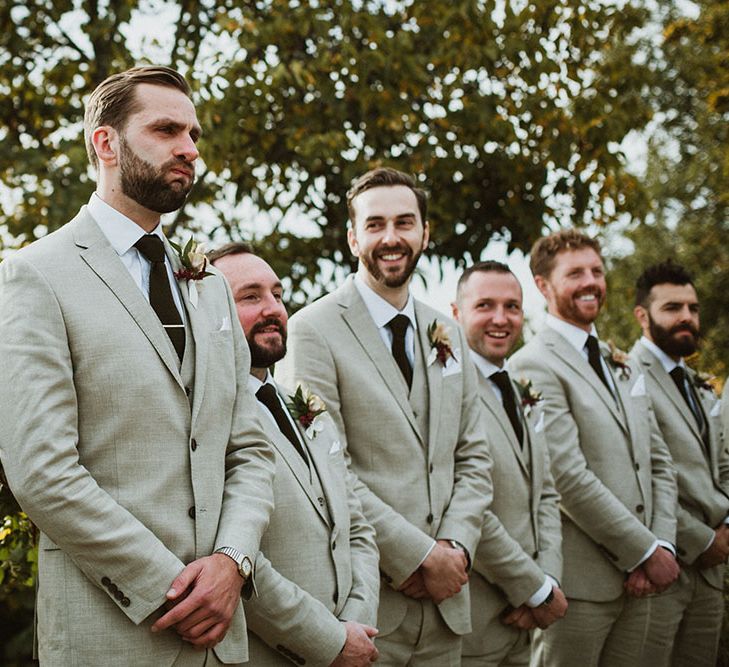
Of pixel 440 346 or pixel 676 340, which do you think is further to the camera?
pixel 676 340

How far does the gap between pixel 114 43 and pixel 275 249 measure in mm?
1962

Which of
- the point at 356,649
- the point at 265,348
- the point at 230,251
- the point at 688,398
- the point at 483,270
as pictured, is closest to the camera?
the point at 356,649

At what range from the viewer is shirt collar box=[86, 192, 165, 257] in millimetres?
3129

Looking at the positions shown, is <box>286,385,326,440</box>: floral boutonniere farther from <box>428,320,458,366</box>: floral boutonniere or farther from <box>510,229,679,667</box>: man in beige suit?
→ <box>510,229,679,667</box>: man in beige suit

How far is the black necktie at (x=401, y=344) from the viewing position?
4.44 meters

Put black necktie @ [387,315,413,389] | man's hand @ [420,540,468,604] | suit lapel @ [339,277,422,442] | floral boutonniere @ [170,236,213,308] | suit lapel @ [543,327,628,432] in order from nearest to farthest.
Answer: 1. floral boutonniere @ [170,236,213,308]
2. man's hand @ [420,540,468,604]
3. suit lapel @ [339,277,422,442]
4. black necktie @ [387,315,413,389]
5. suit lapel @ [543,327,628,432]

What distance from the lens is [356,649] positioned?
135 inches

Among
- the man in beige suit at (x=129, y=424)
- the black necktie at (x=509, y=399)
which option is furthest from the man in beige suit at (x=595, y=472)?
the man in beige suit at (x=129, y=424)

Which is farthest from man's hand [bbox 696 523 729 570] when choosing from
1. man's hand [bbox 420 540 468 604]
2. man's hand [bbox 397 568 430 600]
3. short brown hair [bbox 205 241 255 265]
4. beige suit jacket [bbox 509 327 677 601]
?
short brown hair [bbox 205 241 255 265]

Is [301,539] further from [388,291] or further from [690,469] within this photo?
[690,469]

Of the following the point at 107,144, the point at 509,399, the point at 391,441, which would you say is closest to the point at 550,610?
the point at 509,399

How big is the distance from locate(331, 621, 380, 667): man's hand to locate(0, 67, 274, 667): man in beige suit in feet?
1.55

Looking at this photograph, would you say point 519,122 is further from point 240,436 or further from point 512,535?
point 240,436

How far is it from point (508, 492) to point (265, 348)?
161cm
